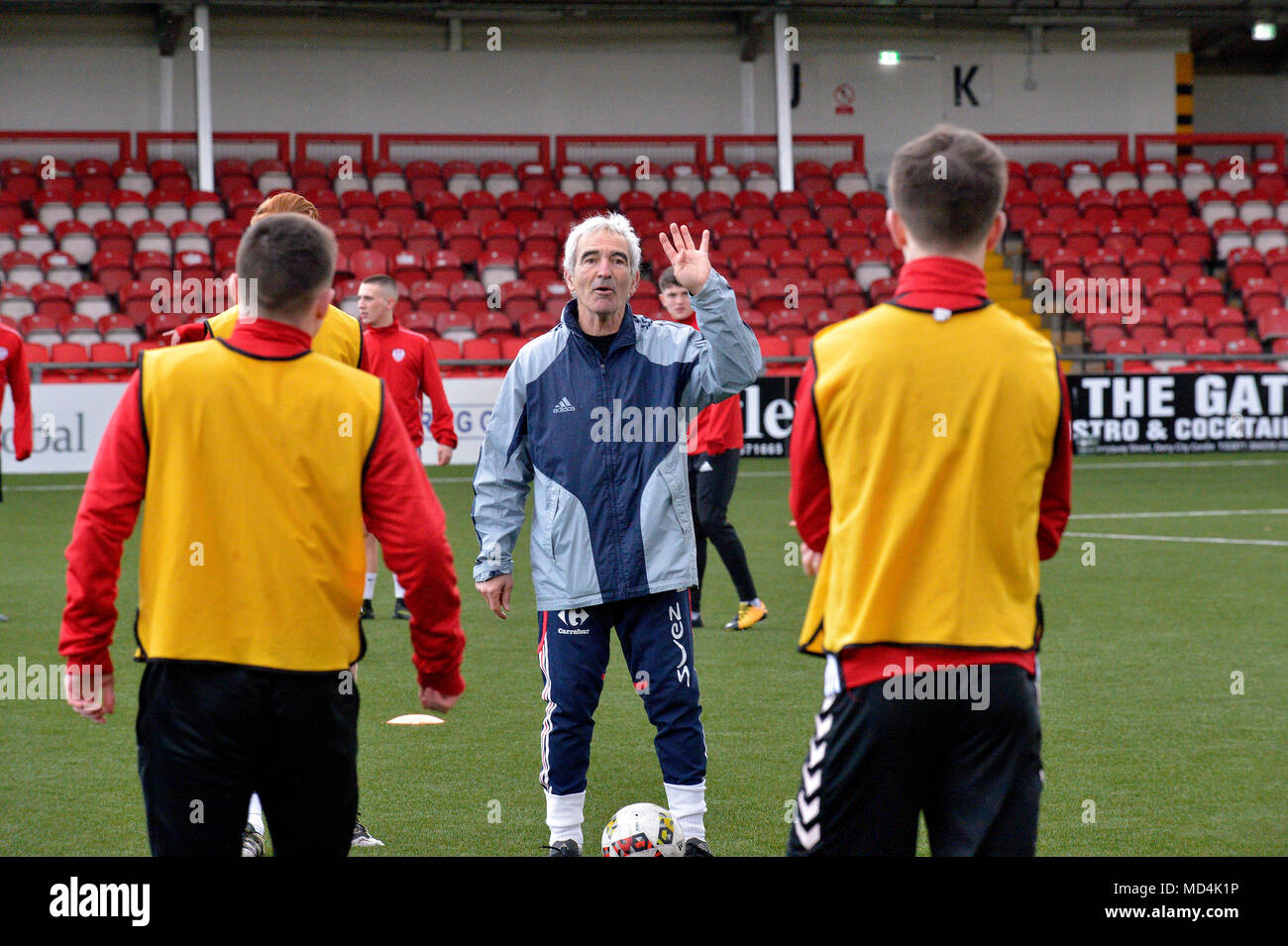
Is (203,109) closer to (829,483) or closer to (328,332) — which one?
(328,332)

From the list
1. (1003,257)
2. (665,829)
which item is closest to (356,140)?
(1003,257)

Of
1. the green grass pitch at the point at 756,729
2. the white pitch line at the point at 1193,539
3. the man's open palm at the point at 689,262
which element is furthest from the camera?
the white pitch line at the point at 1193,539

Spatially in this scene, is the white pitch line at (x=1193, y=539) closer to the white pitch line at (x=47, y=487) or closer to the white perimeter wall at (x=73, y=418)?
the white perimeter wall at (x=73, y=418)

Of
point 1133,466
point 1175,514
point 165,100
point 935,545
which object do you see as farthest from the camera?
point 165,100

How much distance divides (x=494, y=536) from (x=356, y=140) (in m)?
25.1

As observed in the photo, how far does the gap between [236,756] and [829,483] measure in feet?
4.43

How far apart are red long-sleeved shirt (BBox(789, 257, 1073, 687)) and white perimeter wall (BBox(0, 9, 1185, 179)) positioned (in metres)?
27.8

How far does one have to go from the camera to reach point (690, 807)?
466cm

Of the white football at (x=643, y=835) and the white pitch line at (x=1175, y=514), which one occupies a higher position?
the white pitch line at (x=1175, y=514)

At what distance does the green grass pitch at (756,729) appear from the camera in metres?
→ 5.12

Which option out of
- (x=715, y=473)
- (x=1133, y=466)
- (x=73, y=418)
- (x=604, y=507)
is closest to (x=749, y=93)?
(x=1133, y=466)

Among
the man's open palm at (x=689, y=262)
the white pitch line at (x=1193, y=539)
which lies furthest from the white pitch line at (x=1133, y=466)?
the man's open palm at (x=689, y=262)

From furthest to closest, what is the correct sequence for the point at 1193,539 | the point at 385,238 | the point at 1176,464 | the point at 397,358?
the point at 385,238, the point at 1176,464, the point at 1193,539, the point at 397,358

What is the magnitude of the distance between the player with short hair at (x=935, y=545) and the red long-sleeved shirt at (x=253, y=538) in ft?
2.98
